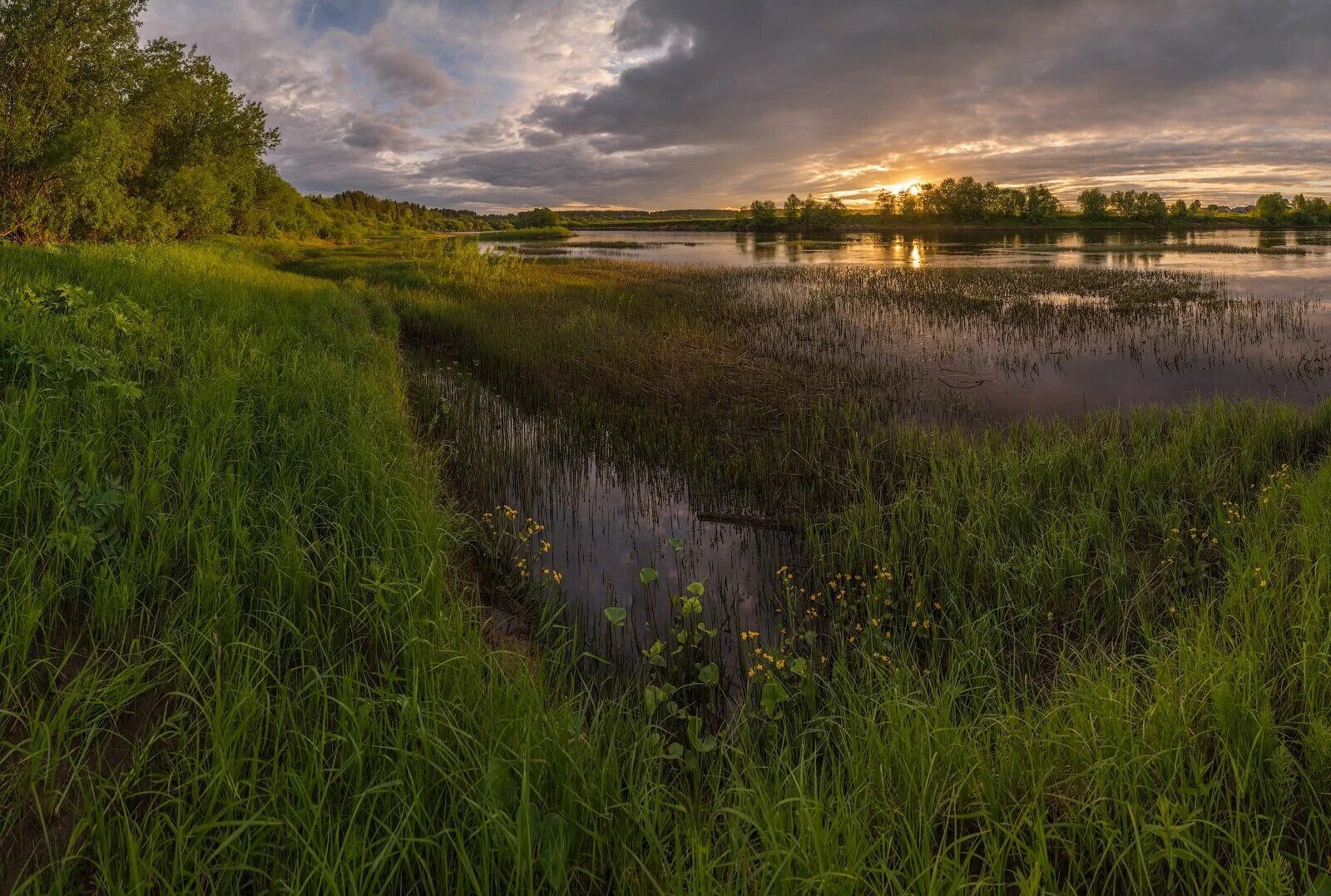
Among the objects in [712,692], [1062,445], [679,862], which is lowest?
[712,692]

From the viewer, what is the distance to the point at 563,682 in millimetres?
4309

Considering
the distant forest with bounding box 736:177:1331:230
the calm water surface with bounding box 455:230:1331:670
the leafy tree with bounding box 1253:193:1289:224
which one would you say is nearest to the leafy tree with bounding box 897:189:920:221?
the distant forest with bounding box 736:177:1331:230

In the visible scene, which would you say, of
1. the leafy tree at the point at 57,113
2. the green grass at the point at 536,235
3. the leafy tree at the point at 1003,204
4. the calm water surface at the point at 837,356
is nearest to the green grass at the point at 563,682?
the calm water surface at the point at 837,356

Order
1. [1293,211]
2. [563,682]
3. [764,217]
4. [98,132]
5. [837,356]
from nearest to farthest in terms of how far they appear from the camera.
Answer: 1. [563,682]
2. [837,356]
3. [98,132]
4. [1293,211]
5. [764,217]

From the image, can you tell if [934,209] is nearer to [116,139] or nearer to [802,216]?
[802,216]

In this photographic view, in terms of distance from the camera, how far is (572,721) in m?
3.01

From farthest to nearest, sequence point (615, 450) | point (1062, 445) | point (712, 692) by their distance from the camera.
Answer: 1. point (615, 450)
2. point (1062, 445)
3. point (712, 692)

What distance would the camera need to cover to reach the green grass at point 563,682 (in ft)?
7.50

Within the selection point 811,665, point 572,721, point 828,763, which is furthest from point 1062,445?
point 572,721

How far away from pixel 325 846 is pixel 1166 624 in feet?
18.3

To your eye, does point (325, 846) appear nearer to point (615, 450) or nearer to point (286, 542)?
point (286, 542)

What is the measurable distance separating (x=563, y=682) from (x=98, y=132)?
1198 inches

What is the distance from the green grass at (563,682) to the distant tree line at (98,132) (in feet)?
74.9

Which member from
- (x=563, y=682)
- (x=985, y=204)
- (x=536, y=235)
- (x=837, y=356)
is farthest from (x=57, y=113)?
→ (x=985, y=204)
